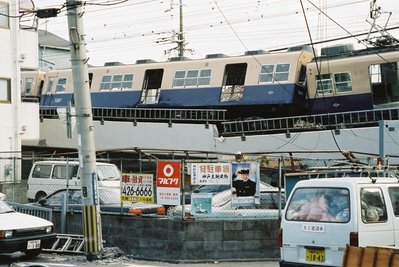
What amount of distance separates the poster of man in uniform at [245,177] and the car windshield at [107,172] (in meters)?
8.55

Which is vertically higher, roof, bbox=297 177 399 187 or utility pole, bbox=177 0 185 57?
utility pole, bbox=177 0 185 57

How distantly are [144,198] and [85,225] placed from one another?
1.41 m

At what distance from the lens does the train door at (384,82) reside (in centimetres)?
2655

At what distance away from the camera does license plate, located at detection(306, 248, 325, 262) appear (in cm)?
928

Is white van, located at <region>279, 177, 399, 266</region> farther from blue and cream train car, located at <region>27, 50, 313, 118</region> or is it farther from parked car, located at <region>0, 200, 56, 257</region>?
blue and cream train car, located at <region>27, 50, 313, 118</region>

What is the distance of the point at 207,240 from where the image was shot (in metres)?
13.0

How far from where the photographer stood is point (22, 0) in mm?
29000

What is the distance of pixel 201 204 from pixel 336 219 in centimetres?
448

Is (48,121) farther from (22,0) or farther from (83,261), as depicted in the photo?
(83,261)

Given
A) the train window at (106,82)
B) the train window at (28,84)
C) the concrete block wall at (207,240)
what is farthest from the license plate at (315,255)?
the train window at (28,84)

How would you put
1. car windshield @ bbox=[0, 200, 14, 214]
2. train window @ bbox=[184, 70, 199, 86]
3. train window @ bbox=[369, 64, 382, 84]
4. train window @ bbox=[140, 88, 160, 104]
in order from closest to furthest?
car windshield @ bbox=[0, 200, 14, 214] < train window @ bbox=[369, 64, 382, 84] < train window @ bbox=[184, 70, 199, 86] < train window @ bbox=[140, 88, 160, 104]

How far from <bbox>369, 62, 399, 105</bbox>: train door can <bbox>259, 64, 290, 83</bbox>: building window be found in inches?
152

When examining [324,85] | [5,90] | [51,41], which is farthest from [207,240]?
[51,41]

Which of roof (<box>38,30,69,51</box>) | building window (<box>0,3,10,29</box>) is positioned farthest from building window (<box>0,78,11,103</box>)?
roof (<box>38,30,69,51</box>)
